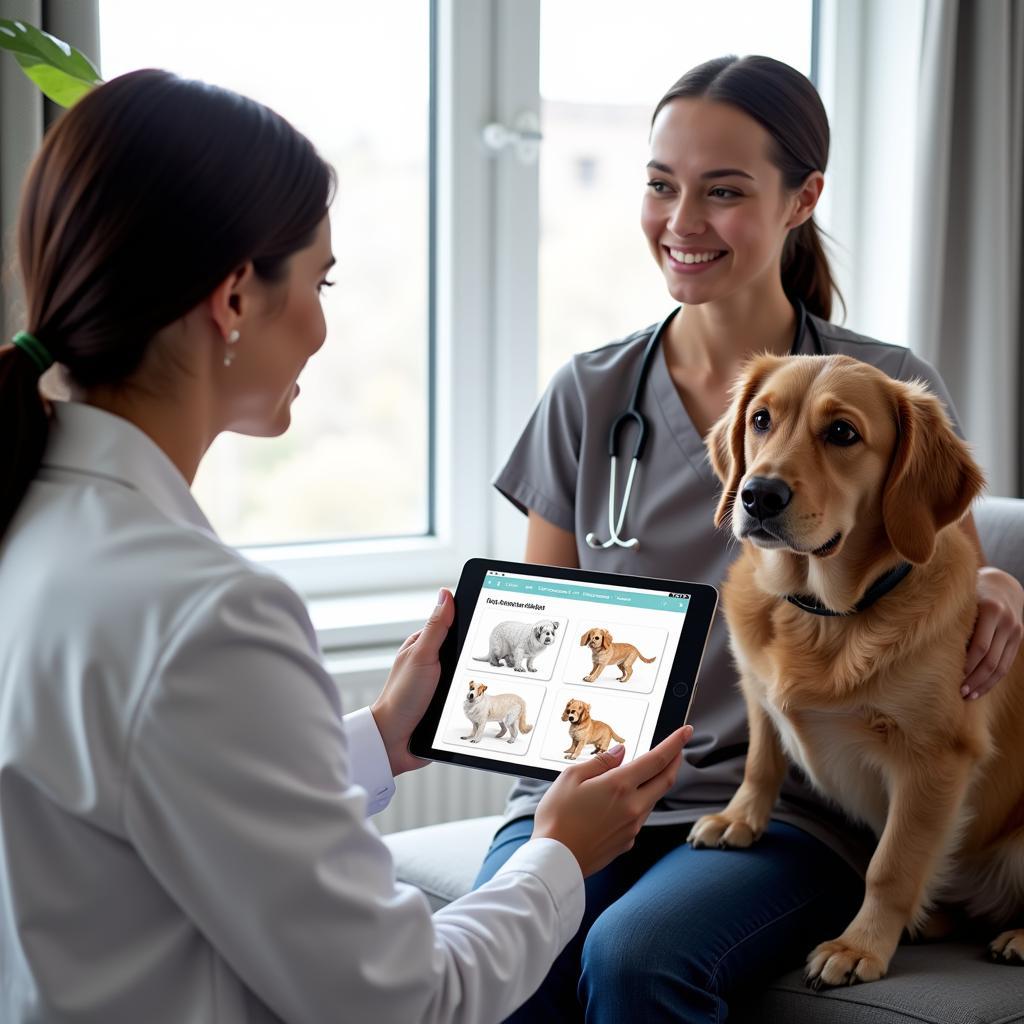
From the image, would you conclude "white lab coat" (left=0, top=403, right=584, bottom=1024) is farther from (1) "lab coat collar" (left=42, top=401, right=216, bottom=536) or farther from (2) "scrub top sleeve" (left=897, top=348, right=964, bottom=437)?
(2) "scrub top sleeve" (left=897, top=348, right=964, bottom=437)

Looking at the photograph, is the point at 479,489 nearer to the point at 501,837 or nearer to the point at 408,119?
the point at 408,119

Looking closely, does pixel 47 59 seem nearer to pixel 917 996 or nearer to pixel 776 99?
pixel 776 99

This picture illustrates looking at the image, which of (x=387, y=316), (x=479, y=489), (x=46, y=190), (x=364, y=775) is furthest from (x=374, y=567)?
(x=46, y=190)

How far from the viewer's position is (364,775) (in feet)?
4.14

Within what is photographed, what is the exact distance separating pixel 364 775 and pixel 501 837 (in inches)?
15.8

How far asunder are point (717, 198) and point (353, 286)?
1118 millimetres

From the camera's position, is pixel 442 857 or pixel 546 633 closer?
pixel 546 633

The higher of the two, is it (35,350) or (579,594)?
(35,350)

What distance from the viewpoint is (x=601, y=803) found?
1.06m

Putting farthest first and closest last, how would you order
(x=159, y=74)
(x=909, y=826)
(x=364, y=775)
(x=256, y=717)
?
(x=909, y=826) < (x=364, y=775) < (x=159, y=74) < (x=256, y=717)

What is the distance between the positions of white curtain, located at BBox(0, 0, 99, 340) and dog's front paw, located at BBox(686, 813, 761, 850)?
127 cm

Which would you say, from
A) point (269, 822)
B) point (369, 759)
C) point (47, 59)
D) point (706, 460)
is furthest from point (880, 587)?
point (47, 59)

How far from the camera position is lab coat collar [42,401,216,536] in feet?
2.73

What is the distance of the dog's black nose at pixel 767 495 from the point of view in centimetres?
138
